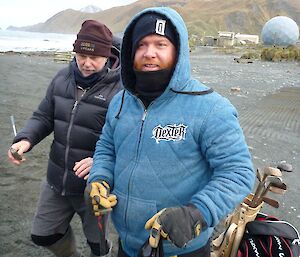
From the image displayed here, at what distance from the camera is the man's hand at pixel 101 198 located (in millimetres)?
1915

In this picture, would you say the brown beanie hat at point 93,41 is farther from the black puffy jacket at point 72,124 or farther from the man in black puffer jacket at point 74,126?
the black puffy jacket at point 72,124

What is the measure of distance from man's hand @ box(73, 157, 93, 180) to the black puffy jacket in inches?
7.8

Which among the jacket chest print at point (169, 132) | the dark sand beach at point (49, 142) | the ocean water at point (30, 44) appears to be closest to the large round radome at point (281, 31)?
the ocean water at point (30, 44)

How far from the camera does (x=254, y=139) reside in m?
7.31

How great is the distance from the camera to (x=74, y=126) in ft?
8.90

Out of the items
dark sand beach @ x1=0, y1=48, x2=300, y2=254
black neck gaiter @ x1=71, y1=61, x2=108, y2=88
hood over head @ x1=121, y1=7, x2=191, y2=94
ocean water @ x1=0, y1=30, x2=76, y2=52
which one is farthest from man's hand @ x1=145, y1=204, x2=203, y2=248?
ocean water @ x1=0, y1=30, x2=76, y2=52

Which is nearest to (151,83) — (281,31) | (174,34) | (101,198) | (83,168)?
(174,34)

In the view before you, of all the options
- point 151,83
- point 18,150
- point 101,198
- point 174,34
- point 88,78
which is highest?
point 174,34

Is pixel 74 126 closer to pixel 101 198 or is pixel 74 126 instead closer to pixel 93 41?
pixel 93 41

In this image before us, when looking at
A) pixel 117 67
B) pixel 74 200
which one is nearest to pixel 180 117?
pixel 117 67

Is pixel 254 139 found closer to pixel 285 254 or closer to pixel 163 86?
pixel 285 254

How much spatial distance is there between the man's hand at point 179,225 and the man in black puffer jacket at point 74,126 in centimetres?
108

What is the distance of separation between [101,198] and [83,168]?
636mm

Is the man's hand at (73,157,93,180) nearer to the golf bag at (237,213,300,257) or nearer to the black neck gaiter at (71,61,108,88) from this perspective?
the black neck gaiter at (71,61,108,88)
